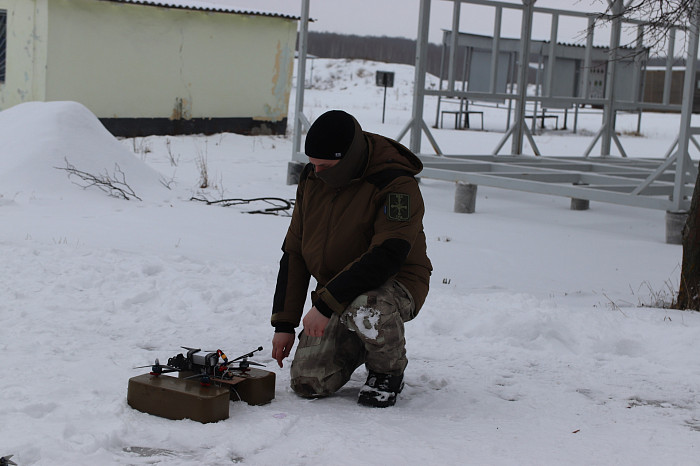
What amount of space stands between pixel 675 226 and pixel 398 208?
586cm

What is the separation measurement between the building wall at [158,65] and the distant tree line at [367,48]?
1855 inches

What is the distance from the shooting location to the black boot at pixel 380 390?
368 centimetres

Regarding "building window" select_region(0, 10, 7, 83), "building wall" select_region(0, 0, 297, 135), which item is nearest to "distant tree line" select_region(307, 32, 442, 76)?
"building wall" select_region(0, 0, 297, 135)

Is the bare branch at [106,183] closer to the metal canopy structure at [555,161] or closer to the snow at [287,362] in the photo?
the snow at [287,362]

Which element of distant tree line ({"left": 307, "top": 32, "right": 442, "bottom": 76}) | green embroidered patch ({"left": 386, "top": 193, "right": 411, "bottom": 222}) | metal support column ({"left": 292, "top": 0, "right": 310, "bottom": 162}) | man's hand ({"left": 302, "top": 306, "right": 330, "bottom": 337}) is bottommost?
man's hand ({"left": 302, "top": 306, "right": 330, "bottom": 337})

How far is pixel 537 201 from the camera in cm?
1206

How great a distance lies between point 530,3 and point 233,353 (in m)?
9.71

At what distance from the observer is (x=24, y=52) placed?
16.1 metres

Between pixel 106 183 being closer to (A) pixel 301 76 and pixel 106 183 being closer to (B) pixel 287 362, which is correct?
(A) pixel 301 76

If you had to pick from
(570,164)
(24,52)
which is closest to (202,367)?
(570,164)

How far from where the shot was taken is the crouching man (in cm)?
355

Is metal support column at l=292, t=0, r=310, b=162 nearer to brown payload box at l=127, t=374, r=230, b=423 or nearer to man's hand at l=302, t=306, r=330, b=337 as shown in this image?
man's hand at l=302, t=306, r=330, b=337

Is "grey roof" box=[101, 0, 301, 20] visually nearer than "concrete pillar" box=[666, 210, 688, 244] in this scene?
No

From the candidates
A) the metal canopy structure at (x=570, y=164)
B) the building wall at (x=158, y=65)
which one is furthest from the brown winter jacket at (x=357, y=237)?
the building wall at (x=158, y=65)
